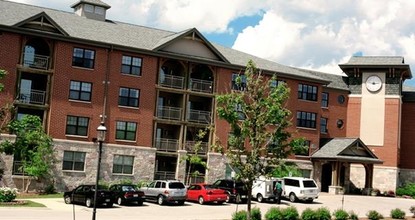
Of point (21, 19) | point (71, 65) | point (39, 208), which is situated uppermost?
point (21, 19)

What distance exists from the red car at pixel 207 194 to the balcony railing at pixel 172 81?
12.9m

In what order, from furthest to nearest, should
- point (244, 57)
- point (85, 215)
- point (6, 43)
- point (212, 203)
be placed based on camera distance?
point (244, 57) < point (6, 43) < point (212, 203) < point (85, 215)

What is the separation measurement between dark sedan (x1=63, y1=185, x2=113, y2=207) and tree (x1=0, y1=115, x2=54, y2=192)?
6.75 m

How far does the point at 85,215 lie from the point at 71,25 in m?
22.8

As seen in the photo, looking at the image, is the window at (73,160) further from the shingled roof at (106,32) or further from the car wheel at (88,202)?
the car wheel at (88,202)

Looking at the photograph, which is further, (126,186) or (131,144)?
(131,144)

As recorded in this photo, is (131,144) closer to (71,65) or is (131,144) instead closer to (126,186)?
(71,65)

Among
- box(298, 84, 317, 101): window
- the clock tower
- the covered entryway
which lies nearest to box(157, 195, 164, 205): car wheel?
the covered entryway

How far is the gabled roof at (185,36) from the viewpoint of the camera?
49.4 m

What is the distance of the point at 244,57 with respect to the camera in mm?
56844

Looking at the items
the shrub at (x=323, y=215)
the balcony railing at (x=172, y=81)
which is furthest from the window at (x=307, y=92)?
the shrub at (x=323, y=215)

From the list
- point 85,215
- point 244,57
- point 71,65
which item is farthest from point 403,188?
point 85,215

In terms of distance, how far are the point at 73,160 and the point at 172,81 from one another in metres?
11.2

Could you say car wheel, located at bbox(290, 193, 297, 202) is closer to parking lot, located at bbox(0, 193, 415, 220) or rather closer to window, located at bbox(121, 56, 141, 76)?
parking lot, located at bbox(0, 193, 415, 220)
